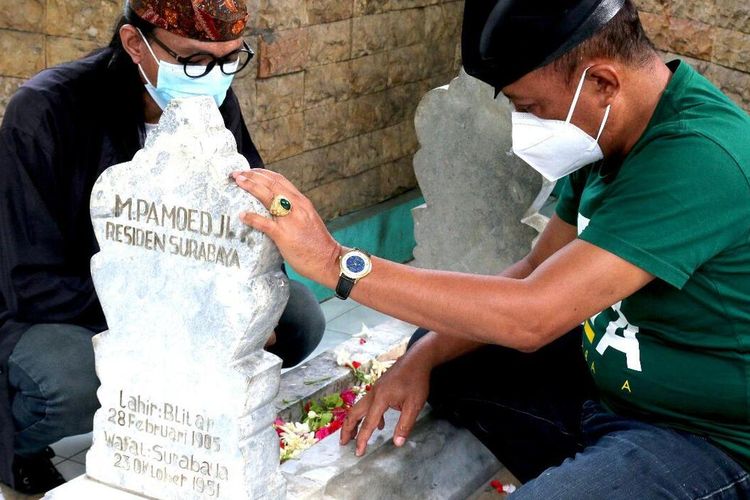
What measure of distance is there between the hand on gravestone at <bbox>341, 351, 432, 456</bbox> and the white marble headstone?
256mm

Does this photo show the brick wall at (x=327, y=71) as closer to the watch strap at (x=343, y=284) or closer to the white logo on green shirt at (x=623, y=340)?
the watch strap at (x=343, y=284)

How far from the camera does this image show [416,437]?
9.69ft

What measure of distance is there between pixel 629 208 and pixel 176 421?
1.18 metres

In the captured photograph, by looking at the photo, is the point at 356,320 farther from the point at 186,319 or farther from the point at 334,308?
the point at 186,319

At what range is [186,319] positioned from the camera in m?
2.49

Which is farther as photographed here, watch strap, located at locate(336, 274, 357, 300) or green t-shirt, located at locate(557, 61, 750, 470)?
watch strap, located at locate(336, 274, 357, 300)

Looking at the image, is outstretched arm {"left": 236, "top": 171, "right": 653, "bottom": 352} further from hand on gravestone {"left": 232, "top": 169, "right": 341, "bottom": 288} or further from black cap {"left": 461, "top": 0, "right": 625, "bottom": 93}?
black cap {"left": 461, "top": 0, "right": 625, "bottom": 93}

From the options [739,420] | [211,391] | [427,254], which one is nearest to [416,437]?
[211,391]

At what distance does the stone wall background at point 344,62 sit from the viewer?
15.8 feet

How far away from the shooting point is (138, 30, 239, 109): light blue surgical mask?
3.02 m

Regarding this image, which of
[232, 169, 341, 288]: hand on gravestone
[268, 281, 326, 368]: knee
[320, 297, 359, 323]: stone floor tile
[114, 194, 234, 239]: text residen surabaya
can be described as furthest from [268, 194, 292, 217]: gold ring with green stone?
[320, 297, 359, 323]: stone floor tile

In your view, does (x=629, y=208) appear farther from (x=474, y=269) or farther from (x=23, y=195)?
(x=474, y=269)

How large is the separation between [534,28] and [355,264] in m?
0.63

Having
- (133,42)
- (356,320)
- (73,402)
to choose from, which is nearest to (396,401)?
(73,402)
